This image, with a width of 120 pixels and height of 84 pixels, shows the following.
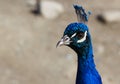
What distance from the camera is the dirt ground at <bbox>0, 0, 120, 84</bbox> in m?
8.10

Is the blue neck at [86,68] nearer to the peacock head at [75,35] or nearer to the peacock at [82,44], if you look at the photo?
the peacock at [82,44]

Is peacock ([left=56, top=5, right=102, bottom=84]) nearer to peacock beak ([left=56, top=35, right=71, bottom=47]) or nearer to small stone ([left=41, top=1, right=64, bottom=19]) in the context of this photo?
peacock beak ([left=56, top=35, right=71, bottom=47])

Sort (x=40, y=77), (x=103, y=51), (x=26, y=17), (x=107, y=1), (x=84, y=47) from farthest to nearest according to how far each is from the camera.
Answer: (x=107, y=1) → (x=26, y=17) → (x=103, y=51) → (x=40, y=77) → (x=84, y=47)

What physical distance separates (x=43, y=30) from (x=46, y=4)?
79 centimetres

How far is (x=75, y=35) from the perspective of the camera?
4410 millimetres

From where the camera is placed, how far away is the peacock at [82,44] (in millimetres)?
4391

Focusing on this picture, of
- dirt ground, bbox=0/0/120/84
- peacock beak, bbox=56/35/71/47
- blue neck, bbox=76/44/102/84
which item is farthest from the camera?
dirt ground, bbox=0/0/120/84

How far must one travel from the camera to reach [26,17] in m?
9.41

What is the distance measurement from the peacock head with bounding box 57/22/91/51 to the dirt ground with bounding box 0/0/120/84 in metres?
3.62

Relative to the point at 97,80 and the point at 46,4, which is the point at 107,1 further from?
the point at 97,80

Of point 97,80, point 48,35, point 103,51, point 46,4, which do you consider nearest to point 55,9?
point 46,4

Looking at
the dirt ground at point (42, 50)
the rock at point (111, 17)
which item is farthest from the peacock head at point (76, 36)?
the rock at point (111, 17)

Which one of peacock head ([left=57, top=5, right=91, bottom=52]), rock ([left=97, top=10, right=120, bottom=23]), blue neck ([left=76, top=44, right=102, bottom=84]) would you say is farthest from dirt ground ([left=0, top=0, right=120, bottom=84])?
peacock head ([left=57, top=5, right=91, bottom=52])

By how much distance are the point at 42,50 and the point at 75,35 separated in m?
4.20
